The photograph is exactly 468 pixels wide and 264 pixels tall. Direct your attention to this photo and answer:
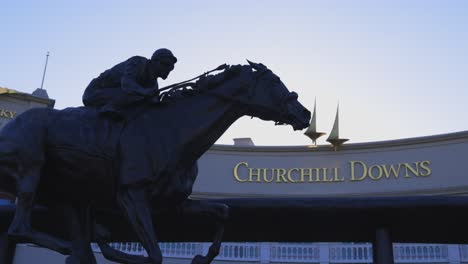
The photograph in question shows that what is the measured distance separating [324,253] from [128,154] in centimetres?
2566

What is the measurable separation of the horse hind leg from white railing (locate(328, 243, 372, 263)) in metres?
24.9

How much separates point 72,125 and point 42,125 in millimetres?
315

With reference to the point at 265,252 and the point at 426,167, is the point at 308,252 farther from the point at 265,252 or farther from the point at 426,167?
the point at 426,167

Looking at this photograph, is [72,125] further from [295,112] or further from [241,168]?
[241,168]

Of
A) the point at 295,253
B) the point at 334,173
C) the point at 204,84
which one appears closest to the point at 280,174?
the point at 334,173

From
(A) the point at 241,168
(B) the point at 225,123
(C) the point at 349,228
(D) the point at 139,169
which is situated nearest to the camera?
(D) the point at 139,169

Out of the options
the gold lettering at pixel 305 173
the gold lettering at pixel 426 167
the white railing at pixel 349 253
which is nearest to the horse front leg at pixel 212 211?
the white railing at pixel 349 253

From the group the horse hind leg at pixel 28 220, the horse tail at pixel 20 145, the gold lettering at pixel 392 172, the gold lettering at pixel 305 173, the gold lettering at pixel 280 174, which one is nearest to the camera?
the horse hind leg at pixel 28 220

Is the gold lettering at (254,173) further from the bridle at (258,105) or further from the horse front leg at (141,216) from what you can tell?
the horse front leg at (141,216)

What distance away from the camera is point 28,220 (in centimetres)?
616

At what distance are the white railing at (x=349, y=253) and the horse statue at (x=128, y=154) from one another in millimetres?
24240

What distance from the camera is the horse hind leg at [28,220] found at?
6.03 metres

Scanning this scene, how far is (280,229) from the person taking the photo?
852 cm

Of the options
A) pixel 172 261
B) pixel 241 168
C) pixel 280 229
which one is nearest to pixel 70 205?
pixel 280 229
